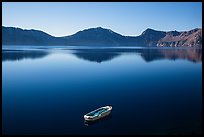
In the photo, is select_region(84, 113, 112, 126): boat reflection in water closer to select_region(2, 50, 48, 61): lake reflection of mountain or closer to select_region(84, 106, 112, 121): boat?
select_region(84, 106, 112, 121): boat

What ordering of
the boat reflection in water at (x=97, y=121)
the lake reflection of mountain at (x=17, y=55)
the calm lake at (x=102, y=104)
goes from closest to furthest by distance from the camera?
the calm lake at (x=102, y=104) < the boat reflection in water at (x=97, y=121) < the lake reflection of mountain at (x=17, y=55)

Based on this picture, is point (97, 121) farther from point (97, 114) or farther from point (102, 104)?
point (102, 104)

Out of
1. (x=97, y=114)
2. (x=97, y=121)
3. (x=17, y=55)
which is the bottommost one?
(x=97, y=121)

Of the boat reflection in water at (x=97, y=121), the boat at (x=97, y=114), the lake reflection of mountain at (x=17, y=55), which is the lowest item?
the boat reflection in water at (x=97, y=121)

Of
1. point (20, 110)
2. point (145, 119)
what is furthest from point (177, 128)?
point (20, 110)

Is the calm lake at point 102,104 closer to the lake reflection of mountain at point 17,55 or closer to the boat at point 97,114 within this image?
the boat at point 97,114

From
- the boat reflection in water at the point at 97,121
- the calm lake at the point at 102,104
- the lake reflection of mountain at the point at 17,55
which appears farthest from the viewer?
the lake reflection of mountain at the point at 17,55

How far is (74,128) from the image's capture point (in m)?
26.1

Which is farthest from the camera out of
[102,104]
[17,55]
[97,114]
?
[17,55]

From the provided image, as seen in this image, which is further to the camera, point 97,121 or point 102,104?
point 102,104

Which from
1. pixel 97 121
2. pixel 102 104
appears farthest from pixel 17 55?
pixel 97 121

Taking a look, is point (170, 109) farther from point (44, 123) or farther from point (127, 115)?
point (44, 123)

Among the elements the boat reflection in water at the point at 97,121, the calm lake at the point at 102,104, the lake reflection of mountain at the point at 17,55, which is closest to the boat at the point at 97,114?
the boat reflection in water at the point at 97,121

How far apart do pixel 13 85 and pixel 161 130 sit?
35978mm
